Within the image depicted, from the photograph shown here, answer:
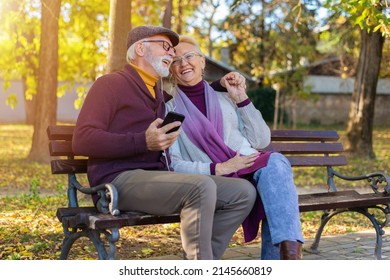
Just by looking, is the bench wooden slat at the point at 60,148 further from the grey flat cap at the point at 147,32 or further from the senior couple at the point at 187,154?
the grey flat cap at the point at 147,32

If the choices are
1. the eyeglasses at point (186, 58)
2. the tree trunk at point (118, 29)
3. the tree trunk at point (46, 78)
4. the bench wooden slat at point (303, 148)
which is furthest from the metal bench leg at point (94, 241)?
the tree trunk at point (46, 78)

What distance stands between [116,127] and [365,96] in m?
12.5

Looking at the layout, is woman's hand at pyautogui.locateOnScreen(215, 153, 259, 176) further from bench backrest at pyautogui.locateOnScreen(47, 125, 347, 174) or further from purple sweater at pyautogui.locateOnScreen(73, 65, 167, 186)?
bench backrest at pyautogui.locateOnScreen(47, 125, 347, 174)

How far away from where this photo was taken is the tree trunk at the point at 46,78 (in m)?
12.5

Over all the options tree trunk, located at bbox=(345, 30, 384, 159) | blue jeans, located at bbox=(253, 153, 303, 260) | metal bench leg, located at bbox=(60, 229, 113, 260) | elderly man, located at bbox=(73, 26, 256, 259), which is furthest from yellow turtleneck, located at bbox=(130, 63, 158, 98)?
tree trunk, located at bbox=(345, 30, 384, 159)

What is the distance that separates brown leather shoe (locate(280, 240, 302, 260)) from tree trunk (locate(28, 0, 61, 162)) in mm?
9125

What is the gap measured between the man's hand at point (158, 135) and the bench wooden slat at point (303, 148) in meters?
1.80

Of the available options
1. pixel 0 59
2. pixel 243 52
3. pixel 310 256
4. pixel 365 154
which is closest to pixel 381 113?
pixel 243 52

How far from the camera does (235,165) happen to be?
4.33 meters

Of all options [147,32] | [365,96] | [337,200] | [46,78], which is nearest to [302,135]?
[337,200]

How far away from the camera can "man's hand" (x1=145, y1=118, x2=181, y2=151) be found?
3.90 meters

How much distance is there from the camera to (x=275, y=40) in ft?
101

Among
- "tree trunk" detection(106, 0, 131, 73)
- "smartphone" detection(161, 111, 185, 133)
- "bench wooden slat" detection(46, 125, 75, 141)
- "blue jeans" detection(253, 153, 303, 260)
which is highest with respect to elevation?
"tree trunk" detection(106, 0, 131, 73)
